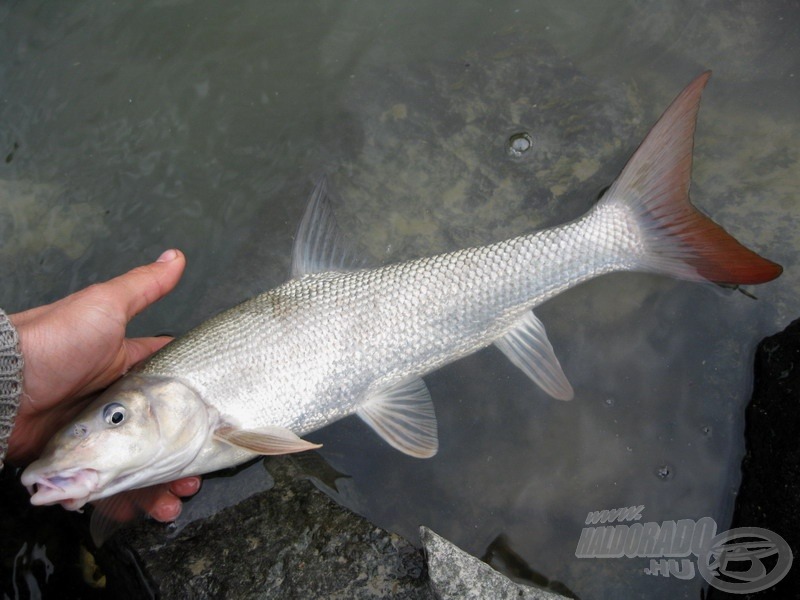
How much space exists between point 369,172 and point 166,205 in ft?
4.05

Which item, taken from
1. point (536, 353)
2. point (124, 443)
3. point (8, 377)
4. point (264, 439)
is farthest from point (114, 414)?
point (536, 353)

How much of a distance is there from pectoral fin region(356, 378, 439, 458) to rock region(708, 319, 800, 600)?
1442 millimetres

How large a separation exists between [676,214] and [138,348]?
8.79 ft

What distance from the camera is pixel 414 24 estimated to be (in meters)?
4.22

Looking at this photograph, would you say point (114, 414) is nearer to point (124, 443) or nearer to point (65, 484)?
point (124, 443)

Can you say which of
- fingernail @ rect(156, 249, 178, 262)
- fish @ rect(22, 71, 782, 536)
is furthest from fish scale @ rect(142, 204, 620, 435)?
fingernail @ rect(156, 249, 178, 262)

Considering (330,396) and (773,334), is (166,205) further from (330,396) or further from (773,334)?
(773,334)

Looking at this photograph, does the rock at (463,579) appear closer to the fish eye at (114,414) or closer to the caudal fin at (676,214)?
the fish eye at (114,414)

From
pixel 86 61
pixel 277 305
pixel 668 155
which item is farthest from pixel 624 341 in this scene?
pixel 86 61

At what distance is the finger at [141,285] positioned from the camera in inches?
114

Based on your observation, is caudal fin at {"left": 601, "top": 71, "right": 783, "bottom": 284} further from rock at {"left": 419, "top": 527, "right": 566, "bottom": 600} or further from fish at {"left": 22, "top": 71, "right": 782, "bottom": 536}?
rock at {"left": 419, "top": 527, "right": 566, "bottom": 600}

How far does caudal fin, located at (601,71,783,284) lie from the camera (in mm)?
2779

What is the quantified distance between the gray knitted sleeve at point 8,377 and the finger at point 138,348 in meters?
0.66

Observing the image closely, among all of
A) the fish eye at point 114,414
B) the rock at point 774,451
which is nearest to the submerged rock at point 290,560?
the fish eye at point 114,414
